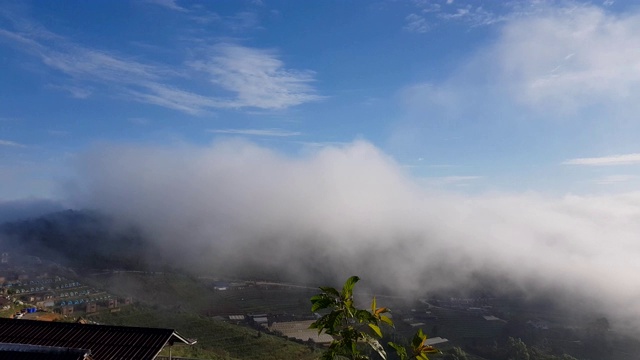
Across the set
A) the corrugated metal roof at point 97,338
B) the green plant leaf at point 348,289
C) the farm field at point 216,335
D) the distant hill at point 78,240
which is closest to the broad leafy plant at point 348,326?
the green plant leaf at point 348,289

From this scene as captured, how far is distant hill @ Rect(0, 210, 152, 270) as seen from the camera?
5089 inches

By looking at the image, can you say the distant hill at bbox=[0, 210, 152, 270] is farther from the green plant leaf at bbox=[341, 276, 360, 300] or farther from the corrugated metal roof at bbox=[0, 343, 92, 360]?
the green plant leaf at bbox=[341, 276, 360, 300]

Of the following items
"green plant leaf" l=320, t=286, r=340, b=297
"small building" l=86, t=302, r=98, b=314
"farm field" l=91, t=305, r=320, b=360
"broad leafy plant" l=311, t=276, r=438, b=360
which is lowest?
"farm field" l=91, t=305, r=320, b=360

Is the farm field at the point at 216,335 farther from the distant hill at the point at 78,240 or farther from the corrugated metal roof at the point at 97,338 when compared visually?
the distant hill at the point at 78,240

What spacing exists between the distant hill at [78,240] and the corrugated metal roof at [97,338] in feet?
383

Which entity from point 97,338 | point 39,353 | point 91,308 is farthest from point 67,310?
point 39,353

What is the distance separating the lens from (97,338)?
13.2 m

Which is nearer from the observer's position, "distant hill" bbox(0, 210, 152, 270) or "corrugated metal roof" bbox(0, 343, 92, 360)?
"corrugated metal roof" bbox(0, 343, 92, 360)

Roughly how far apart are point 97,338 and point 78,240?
16066cm

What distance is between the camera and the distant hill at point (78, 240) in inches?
5089

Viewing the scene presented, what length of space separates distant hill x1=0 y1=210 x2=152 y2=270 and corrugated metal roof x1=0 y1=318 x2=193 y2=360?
116842 millimetres

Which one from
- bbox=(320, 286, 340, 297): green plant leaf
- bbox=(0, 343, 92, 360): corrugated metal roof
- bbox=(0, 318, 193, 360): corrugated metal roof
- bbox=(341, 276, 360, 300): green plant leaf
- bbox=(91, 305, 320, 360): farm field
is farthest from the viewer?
bbox=(91, 305, 320, 360): farm field

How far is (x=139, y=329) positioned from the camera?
539 inches

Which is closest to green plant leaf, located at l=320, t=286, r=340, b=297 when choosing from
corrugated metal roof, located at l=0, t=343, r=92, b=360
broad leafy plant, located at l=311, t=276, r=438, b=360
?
broad leafy plant, located at l=311, t=276, r=438, b=360
